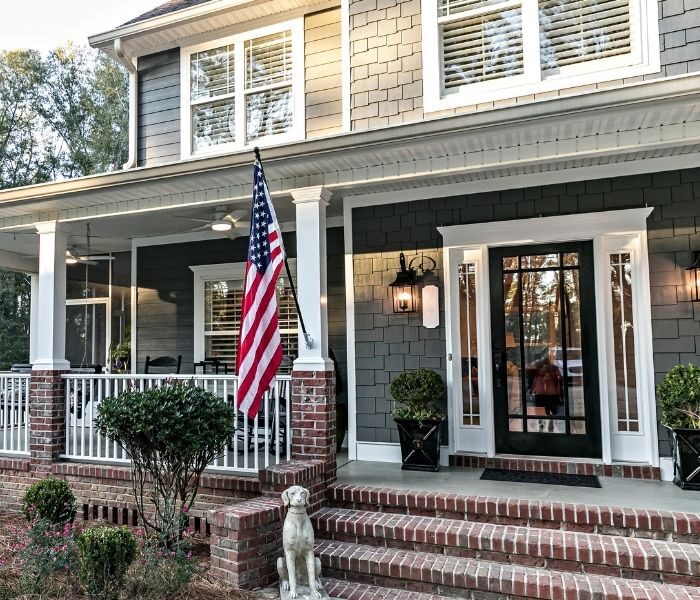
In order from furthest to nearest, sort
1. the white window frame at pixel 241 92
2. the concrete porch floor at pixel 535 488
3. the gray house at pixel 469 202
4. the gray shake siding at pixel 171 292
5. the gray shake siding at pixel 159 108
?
1. the gray shake siding at pixel 171 292
2. the gray shake siding at pixel 159 108
3. the white window frame at pixel 241 92
4. the gray house at pixel 469 202
5. the concrete porch floor at pixel 535 488

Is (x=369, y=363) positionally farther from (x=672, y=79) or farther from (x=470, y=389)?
(x=672, y=79)

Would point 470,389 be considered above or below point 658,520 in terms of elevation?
above

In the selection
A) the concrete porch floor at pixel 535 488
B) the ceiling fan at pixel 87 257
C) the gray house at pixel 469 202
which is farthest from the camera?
the ceiling fan at pixel 87 257

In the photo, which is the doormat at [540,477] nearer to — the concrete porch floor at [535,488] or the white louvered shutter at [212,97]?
the concrete porch floor at [535,488]

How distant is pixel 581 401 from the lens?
5090mm

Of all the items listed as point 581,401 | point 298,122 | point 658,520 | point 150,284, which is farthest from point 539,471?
point 150,284

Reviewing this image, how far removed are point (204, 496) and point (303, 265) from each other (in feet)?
7.33

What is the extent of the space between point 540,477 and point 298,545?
7.75 feet

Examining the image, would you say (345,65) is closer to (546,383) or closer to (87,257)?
(546,383)

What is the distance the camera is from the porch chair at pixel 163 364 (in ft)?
24.3

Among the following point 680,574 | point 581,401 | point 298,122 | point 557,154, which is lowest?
point 680,574

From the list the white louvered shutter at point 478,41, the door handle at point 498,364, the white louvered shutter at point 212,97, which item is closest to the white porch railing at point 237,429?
the door handle at point 498,364

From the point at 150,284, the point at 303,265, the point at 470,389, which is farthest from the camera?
the point at 150,284

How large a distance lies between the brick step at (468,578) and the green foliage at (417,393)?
1.44 m
